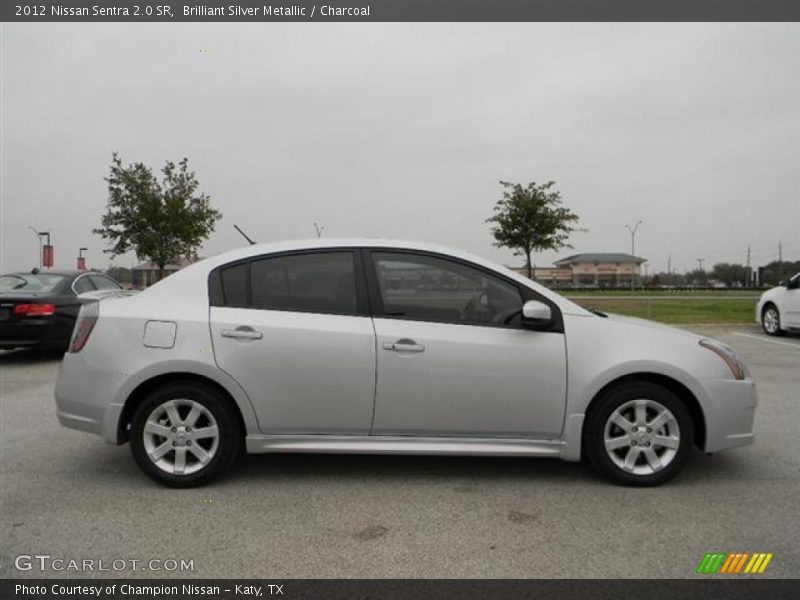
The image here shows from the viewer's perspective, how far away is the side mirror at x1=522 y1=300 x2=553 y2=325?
338cm

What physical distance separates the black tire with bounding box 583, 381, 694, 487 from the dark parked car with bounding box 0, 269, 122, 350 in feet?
23.9

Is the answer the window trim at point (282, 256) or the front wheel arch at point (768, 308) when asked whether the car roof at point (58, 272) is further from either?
the front wheel arch at point (768, 308)

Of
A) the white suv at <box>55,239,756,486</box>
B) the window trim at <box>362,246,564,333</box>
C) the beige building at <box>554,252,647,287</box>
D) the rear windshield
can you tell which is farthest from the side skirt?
the beige building at <box>554,252,647,287</box>

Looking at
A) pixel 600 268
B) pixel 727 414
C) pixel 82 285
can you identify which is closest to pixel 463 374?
pixel 727 414

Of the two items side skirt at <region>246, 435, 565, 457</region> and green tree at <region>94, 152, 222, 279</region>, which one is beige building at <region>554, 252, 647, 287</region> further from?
→ side skirt at <region>246, 435, 565, 457</region>

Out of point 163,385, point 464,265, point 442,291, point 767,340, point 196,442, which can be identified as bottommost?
point 767,340

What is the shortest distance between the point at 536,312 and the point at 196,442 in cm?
230

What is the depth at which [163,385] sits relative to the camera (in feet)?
11.4

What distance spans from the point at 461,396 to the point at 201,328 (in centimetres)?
170

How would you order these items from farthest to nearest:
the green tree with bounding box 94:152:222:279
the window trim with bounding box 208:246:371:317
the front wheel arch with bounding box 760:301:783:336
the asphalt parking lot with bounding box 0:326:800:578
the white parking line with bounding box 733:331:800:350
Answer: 1. the green tree with bounding box 94:152:222:279
2. the front wheel arch with bounding box 760:301:783:336
3. the white parking line with bounding box 733:331:800:350
4. the window trim with bounding box 208:246:371:317
5. the asphalt parking lot with bounding box 0:326:800:578

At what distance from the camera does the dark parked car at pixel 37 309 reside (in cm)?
800

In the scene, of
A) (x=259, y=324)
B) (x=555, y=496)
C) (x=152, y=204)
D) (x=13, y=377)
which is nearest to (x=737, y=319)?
(x=555, y=496)

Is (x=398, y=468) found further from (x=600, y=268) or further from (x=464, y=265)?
(x=600, y=268)
